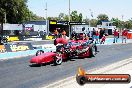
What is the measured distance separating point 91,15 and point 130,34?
4548cm

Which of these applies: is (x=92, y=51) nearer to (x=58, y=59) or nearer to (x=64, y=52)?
(x=64, y=52)

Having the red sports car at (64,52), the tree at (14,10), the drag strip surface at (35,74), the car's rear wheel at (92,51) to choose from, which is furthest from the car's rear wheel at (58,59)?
the tree at (14,10)

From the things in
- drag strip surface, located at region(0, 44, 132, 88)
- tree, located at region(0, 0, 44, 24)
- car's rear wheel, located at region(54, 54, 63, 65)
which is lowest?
drag strip surface, located at region(0, 44, 132, 88)

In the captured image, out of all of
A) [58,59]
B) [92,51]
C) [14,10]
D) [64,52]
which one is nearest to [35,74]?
[58,59]

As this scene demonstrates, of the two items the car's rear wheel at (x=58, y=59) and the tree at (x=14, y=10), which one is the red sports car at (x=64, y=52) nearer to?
the car's rear wheel at (x=58, y=59)

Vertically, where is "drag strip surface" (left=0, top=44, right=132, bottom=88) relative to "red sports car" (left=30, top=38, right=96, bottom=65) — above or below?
below

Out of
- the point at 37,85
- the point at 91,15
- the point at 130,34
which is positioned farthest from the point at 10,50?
the point at 91,15

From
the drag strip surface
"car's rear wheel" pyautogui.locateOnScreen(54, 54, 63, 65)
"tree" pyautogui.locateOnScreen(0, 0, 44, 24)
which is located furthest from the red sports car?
"tree" pyautogui.locateOnScreen(0, 0, 44, 24)

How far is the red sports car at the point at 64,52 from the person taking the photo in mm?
15211

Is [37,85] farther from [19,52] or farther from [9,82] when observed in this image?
[19,52]

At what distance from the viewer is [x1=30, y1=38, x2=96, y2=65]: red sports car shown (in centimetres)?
1521

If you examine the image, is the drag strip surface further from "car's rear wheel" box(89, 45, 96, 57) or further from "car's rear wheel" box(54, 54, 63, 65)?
"car's rear wheel" box(89, 45, 96, 57)

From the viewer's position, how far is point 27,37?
4994 cm

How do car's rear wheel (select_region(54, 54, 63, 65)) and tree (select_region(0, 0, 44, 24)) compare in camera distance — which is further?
tree (select_region(0, 0, 44, 24))
